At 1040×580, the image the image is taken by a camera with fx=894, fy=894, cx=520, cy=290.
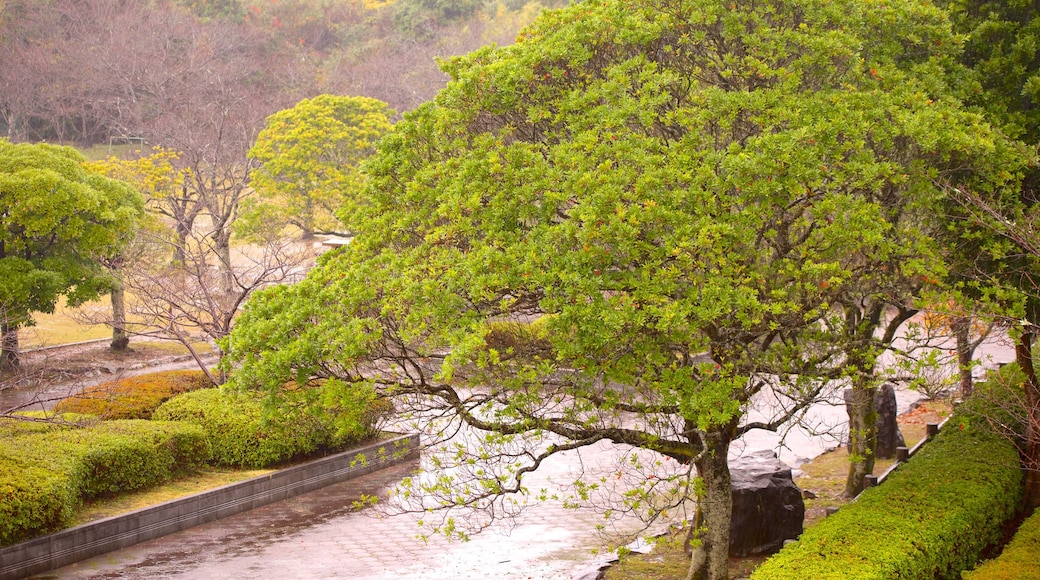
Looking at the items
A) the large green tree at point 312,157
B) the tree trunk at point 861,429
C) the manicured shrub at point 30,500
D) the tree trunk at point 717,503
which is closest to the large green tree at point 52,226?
the large green tree at point 312,157

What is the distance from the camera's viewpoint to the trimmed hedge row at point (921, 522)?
785 centimetres

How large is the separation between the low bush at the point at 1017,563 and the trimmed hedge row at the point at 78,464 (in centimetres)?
1031

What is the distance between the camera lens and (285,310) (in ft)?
29.2

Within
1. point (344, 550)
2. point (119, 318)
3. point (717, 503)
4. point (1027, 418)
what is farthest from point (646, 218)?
point (119, 318)

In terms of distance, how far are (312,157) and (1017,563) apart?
2271 centimetres

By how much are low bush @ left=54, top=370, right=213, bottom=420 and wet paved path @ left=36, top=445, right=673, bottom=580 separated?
3.29 meters

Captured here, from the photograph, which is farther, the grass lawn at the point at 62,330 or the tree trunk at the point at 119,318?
the grass lawn at the point at 62,330

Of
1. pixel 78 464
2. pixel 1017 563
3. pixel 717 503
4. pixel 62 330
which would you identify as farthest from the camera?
pixel 62 330

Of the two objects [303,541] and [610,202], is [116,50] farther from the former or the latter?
[610,202]

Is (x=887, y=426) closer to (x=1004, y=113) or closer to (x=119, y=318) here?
(x=1004, y=113)

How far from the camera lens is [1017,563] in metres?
8.55

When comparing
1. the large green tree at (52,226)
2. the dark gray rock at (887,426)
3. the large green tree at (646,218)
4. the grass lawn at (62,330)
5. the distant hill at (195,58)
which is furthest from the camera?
the distant hill at (195,58)

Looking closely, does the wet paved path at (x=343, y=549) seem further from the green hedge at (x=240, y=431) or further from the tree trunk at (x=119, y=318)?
the tree trunk at (x=119, y=318)

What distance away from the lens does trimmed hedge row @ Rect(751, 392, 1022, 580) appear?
7.85m
